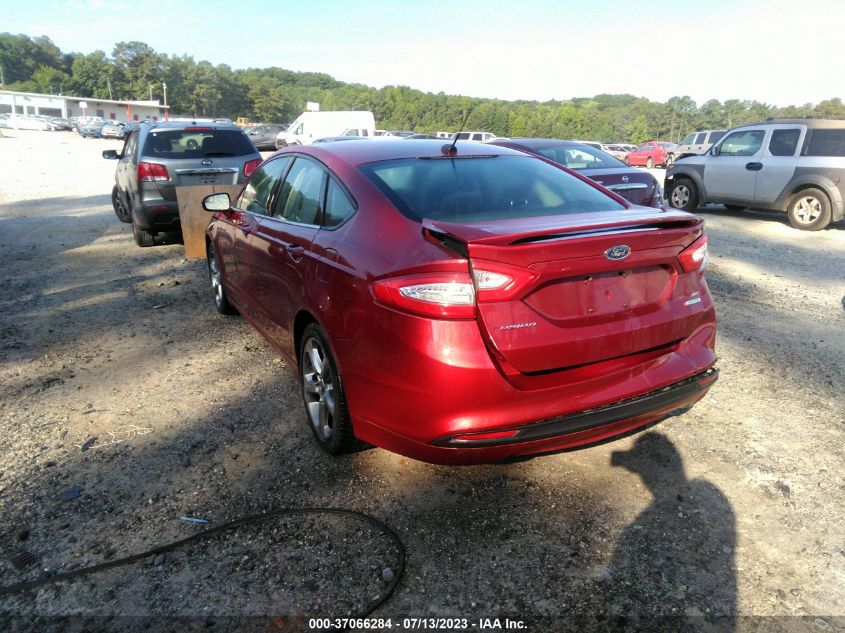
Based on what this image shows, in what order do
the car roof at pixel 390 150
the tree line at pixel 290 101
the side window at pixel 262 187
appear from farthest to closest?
the tree line at pixel 290 101, the side window at pixel 262 187, the car roof at pixel 390 150

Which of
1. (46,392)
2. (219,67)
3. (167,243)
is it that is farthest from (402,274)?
(219,67)

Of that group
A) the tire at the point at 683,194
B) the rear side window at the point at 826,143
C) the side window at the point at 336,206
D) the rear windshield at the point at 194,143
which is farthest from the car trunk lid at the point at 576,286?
the tire at the point at 683,194

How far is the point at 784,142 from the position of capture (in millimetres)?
11703

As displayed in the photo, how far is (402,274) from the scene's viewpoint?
2.59 m

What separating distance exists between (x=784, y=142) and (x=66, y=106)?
120939mm

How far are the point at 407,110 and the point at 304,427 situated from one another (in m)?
126

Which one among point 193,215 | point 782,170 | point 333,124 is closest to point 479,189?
point 193,215

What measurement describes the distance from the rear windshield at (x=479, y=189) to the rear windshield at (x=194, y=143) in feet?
20.4

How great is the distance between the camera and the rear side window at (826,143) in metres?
11.0

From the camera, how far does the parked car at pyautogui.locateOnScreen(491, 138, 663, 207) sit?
344 inches

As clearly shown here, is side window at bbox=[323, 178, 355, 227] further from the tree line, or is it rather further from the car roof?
the tree line

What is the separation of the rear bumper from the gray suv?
33.8 ft

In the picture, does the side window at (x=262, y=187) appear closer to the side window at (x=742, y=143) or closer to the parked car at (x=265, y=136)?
the side window at (x=742, y=143)

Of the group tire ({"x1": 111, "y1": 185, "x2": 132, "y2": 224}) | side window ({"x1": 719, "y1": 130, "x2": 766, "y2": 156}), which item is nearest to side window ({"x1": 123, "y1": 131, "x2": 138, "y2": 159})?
tire ({"x1": 111, "y1": 185, "x2": 132, "y2": 224})
